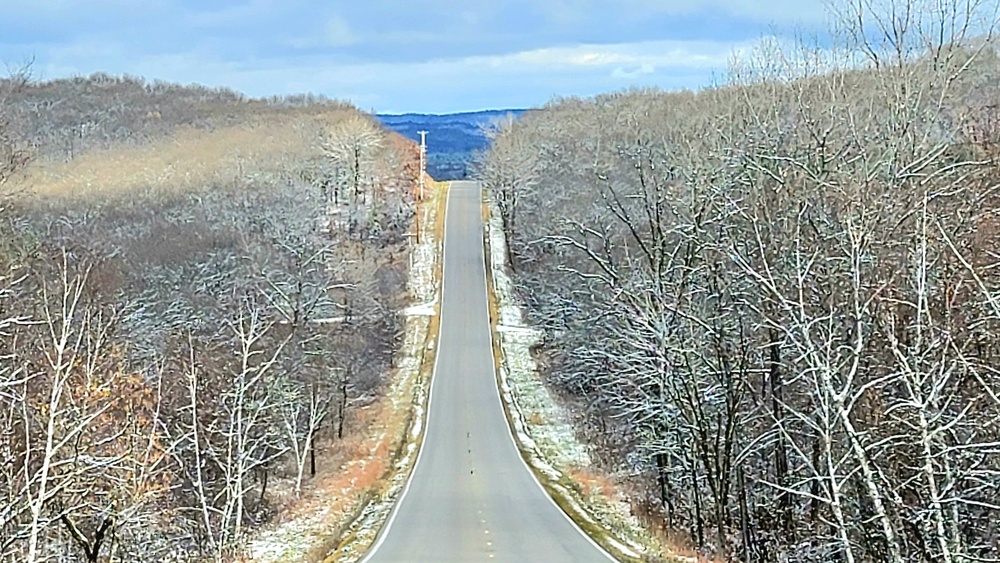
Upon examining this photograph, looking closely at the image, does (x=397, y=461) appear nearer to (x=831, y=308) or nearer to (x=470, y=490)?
(x=470, y=490)

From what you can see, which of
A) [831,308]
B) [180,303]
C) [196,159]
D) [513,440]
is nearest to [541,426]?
[513,440]

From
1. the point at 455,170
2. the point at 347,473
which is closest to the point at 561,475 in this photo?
the point at 347,473

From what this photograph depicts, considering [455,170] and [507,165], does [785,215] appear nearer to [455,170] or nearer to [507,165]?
[507,165]

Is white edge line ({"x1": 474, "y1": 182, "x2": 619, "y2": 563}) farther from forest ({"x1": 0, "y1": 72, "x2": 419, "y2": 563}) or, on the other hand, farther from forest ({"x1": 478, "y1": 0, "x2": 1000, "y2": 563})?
forest ({"x1": 0, "y1": 72, "x2": 419, "y2": 563})

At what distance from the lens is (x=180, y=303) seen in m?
50.1

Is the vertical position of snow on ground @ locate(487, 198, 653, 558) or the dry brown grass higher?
the dry brown grass

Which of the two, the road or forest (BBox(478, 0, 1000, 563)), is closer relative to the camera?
forest (BBox(478, 0, 1000, 563))

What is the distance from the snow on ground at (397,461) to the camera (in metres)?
19.6

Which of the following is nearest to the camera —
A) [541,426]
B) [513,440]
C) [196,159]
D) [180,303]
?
[513,440]

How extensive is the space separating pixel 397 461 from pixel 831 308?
22867mm

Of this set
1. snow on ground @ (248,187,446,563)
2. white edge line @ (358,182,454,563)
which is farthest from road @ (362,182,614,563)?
snow on ground @ (248,187,446,563)

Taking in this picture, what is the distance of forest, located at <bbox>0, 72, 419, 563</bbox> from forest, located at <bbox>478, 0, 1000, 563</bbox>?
7.88m

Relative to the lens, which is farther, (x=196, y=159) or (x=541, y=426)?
(x=196, y=159)

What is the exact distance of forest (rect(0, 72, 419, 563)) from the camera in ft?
48.8
